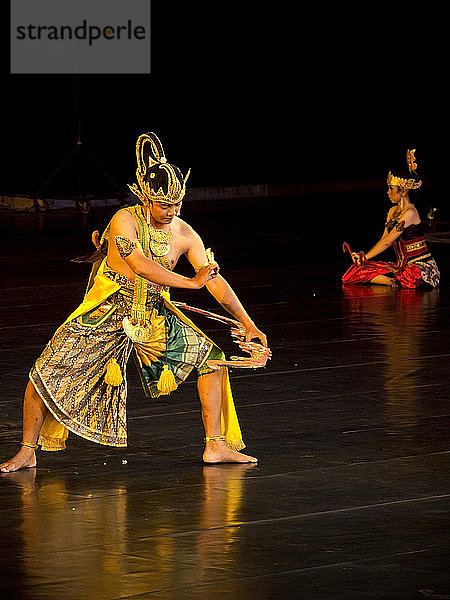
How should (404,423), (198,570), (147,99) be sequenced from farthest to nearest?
(147,99) < (404,423) < (198,570)

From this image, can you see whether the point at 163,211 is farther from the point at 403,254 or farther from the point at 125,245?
the point at 403,254

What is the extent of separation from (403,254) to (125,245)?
4837 mm

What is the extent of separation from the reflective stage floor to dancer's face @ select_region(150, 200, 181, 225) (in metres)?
0.83

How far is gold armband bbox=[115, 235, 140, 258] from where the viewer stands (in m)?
4.90

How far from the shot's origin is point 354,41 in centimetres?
1712

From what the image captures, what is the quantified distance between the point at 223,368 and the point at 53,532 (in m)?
1.00

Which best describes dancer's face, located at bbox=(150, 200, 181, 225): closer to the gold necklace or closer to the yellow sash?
the gold necklace

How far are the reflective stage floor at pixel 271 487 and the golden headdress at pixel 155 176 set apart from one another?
91 centimetres

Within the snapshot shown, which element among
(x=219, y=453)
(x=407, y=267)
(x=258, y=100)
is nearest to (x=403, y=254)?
(x=407, y=267)

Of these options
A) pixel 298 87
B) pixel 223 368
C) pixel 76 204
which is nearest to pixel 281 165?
pixel 298 87

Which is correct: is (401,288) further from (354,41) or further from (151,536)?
(354,41)

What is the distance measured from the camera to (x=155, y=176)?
4969 mm

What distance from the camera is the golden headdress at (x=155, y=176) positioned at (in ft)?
16.3

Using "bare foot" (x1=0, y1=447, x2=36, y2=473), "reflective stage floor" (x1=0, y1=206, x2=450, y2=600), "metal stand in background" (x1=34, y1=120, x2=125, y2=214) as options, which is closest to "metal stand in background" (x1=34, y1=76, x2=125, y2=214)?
"metal stand in background" (x1=34, y1=120, x2=125, y2=214)
